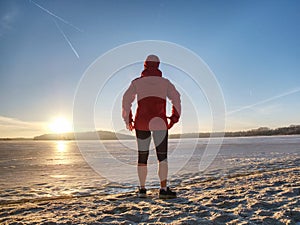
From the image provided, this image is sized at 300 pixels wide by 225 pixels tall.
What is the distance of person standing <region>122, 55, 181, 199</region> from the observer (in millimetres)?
4152

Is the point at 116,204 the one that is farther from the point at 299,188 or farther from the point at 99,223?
the point at 299,188

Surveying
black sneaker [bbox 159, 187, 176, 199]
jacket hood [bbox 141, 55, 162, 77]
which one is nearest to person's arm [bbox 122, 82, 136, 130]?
jacket hood [bbox 141, 55, 162, 77]

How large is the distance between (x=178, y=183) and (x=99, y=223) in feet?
9.60

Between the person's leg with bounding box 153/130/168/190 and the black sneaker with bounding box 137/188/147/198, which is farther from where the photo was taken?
the person's leg with bounding box 153/130/168/190

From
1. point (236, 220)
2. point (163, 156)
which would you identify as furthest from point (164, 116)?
point (236, 220)

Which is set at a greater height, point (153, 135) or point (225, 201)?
point (153, 135)

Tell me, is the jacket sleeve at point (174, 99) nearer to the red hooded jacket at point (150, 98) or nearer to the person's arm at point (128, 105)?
the red hooded jacket at point (150, 98)

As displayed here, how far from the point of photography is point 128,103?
13.8ft

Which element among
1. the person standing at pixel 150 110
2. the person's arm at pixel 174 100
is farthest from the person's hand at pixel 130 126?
the person's arm at pixel 174 100

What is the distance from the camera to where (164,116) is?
13.8ft

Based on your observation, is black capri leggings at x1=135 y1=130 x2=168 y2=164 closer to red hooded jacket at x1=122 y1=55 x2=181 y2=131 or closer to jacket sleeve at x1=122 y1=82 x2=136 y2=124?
red hooded jacket at x1=122 y1=55 x2=181 y2=131

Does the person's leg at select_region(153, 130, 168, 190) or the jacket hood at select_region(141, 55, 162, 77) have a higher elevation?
the jacket hood at select_region(141, 55, 162, 77)

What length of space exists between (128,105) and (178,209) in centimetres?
167

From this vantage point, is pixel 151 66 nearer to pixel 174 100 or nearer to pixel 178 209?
pixel 174 100
